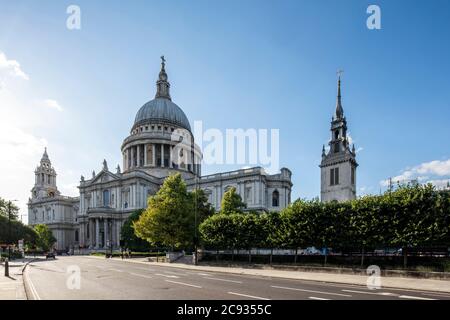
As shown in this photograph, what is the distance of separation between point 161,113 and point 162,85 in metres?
15.4

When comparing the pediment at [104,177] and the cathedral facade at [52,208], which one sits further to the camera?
the cathedral facade at [52,208]

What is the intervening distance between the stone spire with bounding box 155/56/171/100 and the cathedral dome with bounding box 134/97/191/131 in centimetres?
214

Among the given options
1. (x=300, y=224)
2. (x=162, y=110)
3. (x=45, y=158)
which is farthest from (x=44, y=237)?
(x=300, y=224)

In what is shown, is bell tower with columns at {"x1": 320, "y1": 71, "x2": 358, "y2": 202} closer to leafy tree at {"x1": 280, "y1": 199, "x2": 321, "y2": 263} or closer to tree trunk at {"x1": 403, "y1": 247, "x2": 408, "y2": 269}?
leafy tree at {"x1": 280, "y1": 199, "x2": 321, "y2": 263}

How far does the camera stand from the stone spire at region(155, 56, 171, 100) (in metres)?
121

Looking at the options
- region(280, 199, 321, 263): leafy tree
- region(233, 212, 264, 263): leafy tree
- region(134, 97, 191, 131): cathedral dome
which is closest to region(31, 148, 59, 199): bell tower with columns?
region(134, 97, 191, 131): cathedral dome

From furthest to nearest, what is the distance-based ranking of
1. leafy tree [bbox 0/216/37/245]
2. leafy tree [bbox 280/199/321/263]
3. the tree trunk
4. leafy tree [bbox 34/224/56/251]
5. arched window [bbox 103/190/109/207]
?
leafy tree [bbox 34/224/56/251]
arched window [bbox 103/190/109/207]
leafy tree [bbox 0/216/37/245]
leafy tree [bbox 280/199/321/263]
the tree trunk

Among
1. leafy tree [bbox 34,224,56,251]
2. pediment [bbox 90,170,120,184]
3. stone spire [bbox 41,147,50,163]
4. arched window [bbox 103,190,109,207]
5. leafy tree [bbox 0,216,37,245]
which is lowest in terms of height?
leafy tree [bbox 34,224,56,251]

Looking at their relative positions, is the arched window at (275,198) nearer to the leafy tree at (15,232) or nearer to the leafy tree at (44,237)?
the leafy tree at (15,232)

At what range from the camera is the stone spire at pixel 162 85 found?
395ft

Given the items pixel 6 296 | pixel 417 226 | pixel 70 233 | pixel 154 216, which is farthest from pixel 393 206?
pixel 70 233

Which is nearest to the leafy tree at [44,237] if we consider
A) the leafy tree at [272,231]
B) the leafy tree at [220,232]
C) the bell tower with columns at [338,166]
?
the leafy tree at [220,232]

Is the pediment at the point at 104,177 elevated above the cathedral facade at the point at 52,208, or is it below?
above

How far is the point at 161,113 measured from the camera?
111062mm
